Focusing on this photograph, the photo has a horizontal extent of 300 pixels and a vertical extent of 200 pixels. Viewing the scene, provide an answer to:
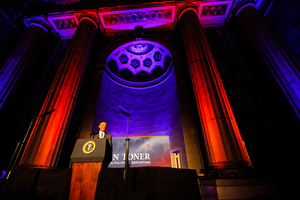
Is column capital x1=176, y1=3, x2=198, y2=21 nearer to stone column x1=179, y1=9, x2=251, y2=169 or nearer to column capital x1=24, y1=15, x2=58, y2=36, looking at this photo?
stone column x1=179, y1=9, x2=251, y2=169

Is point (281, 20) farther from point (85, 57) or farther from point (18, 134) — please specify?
point (18, 134)

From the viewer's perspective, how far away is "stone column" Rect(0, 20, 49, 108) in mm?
7056

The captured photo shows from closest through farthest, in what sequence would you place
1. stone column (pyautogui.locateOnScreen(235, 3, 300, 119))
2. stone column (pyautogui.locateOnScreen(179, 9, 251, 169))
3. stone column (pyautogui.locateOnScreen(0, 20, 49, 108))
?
stone column (pyautogui.locateOnScreen(179, 9, 251, 169))
stone column (pyautogui.locateOnScreen(235, 3, 300, 119))
stone column (pyautogui.locateOnScreen(0, 20, 49, 108))

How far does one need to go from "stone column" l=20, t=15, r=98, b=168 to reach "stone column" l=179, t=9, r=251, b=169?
5.63m

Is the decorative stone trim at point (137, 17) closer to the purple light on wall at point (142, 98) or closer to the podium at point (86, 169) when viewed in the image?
the purple light on wall at point (142, 98)

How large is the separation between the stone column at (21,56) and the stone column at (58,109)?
2.69m

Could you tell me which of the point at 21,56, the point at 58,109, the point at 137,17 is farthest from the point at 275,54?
the point at 21,56

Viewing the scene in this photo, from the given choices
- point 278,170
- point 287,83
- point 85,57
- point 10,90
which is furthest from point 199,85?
point 10,90

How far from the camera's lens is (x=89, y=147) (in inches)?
125

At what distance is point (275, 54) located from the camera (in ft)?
21.2

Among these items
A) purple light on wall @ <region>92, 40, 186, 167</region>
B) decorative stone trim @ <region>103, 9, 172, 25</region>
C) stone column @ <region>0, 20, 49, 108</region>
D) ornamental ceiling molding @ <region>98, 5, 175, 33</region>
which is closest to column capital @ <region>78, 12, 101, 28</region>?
ornamental ceiling molding @ <region>98, 5, 175, 33</region>

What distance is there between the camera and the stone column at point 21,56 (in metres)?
7.06

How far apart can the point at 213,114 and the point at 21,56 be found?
35.4 feet

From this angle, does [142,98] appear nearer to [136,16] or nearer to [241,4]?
[136,16]
